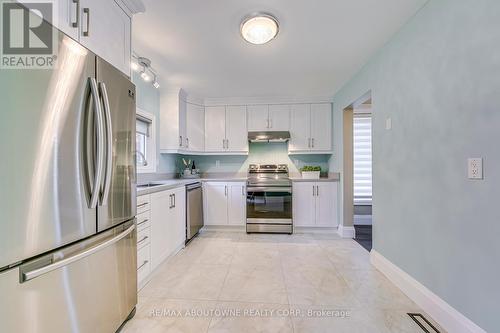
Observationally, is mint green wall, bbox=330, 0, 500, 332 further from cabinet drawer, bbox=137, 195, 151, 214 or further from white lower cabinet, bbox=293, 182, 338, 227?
cabinet drawer, bbox=137, 195, 151, 214

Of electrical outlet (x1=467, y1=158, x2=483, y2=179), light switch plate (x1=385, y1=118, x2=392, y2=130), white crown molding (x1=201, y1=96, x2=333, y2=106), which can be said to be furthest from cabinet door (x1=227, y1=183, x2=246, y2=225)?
electrical outlet (x1=467, y1=158, x2=483, y2=179)

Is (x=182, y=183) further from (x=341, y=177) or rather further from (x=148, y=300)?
(x=341, y=177)

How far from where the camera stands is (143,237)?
1.94m

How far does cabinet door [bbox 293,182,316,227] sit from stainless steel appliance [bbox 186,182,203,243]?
5.32 ft

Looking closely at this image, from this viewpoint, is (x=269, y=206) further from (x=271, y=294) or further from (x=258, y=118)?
(x=271, y=294)

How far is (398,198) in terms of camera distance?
200 cm

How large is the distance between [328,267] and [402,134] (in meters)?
1.59

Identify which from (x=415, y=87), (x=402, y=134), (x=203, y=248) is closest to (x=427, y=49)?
(x=415, y=87)

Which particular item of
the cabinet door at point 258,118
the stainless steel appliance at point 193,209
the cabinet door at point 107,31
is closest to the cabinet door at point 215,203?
the stainless steel appliance at point 193,209

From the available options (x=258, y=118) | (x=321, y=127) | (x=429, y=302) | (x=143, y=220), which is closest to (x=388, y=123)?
(x=429, y=302)

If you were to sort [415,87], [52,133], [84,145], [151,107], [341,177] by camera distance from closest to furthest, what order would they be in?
[52,133], [84,145], [415,87], [151,107], [341,177]

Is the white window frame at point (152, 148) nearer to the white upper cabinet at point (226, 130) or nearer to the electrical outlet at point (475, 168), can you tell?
the white upper cabinet at point (226, 130)

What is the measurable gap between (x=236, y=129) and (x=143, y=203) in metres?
2.41

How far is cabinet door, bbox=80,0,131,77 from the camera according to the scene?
4.01 ft
